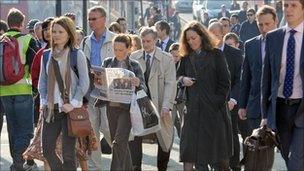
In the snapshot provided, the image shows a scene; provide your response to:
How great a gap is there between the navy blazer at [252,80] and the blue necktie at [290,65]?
4.57 feet

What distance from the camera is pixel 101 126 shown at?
35.5ft

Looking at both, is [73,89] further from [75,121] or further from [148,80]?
[148,80]

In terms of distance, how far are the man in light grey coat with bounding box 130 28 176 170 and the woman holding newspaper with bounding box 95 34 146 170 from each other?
2.30ft

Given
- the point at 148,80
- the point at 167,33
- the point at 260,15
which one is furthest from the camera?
the point at 167,33

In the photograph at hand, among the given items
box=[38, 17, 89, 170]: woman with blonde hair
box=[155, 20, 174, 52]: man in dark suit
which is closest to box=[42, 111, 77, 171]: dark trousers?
box=[38, 17, 89, 170]: woman with blonde hair

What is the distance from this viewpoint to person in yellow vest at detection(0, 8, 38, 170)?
11078 mm

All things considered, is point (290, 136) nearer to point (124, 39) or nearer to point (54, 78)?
point (54, 78)

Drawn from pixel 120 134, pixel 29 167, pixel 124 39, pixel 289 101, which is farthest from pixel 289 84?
pixel 29 167

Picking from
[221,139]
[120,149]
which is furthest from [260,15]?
[120,149]

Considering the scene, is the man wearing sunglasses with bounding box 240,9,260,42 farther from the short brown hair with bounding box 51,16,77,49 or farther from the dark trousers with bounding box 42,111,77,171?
the dark trousers with bounding box 42,111,77,171

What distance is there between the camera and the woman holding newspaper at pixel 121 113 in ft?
32.0

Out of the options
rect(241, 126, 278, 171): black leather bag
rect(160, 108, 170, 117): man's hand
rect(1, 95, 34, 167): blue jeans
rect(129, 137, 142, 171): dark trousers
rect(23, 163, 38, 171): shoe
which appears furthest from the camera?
rect(23, 163, 38, 171): shoe

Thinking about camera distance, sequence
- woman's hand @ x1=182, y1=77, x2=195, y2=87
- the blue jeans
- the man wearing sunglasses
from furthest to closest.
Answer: the man wearing sunglasses
the blue jeans
woman's hand @ x1=182, y1=77, x2=195, y2=87

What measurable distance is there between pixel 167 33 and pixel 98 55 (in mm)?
2546
